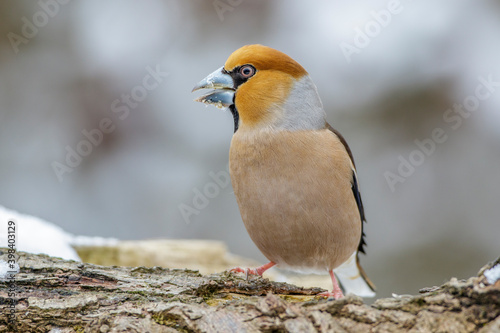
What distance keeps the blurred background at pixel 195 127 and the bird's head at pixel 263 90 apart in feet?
10.3

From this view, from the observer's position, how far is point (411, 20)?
590 cm

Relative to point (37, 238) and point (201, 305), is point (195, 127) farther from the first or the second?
point (201, 305)

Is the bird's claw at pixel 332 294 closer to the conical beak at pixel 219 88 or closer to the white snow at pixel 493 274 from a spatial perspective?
the white snow at pixel 493 274

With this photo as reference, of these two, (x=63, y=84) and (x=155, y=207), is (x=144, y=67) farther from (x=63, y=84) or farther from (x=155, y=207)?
(x=155, y=207)

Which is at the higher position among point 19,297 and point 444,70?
point 444,70

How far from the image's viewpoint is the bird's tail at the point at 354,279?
4.11m

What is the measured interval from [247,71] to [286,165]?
68 centimetres

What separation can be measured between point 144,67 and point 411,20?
3.45 m

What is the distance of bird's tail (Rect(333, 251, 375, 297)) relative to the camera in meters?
4.11

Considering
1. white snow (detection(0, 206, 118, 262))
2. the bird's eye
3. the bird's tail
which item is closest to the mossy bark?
white snow (detection(0, 206, 118, 262))

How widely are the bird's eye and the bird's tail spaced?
1.93m

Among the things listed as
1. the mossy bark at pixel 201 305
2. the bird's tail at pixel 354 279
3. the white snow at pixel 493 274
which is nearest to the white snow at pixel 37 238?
the mossy bark at pixel 201 305

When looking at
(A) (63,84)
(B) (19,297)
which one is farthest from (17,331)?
(A) (63,84)

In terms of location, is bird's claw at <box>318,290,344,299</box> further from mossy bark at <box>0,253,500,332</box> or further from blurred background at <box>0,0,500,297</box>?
blurred background at <box>0,0,500,297</box>
